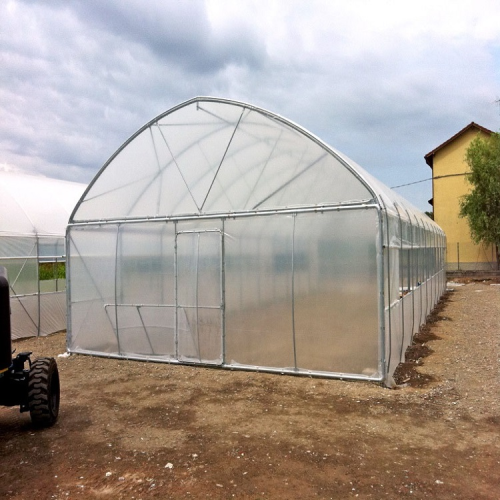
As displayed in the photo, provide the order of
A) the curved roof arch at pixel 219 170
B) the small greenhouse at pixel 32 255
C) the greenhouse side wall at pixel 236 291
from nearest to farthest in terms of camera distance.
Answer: the greenhouse side wall at pixel 236 291 < the curved roof arch at pixel 219 170 < the small greenhouse at pixel 32 255

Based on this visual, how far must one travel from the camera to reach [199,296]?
884cm

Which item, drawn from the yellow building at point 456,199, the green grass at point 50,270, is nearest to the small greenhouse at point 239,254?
the green grass at point 50,270

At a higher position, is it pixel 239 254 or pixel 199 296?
pixel 239 254

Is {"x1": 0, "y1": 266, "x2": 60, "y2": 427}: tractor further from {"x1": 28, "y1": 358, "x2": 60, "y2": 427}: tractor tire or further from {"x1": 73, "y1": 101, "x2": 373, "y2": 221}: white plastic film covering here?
{"x1": 73, "y1": 101, "x2": 373, "y2": 221}: white plastic film covering

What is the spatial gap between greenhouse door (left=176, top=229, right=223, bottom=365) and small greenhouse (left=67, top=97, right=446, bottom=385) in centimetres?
2

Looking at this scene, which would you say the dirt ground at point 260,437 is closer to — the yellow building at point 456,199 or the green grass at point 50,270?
the green grass at point 50,270

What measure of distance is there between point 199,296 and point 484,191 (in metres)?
24.0

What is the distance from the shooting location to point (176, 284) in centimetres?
903

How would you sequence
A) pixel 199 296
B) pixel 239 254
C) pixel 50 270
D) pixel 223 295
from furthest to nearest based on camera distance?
1. pixel 50 270
2. pixel 199 296
3. pixel 223 295
4. pixel 239 254

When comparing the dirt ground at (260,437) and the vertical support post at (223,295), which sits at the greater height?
the vertical support post at (223,295)

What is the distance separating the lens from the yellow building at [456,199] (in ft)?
→ 98.0

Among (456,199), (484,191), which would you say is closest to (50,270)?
(484,191)

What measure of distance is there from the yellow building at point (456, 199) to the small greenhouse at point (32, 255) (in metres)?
24.4

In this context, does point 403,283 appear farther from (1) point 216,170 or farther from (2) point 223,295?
(1) point 216,170
